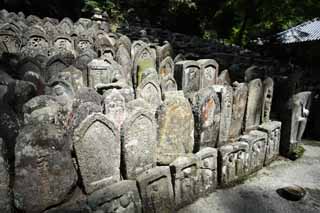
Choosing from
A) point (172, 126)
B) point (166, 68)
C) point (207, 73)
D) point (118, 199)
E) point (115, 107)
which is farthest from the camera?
point (166, 68)

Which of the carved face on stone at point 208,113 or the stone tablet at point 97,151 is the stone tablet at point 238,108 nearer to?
the carved face on stone at point 208,113

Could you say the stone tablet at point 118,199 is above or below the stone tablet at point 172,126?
below

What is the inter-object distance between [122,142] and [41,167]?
34.5 inches

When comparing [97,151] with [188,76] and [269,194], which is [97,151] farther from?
[188,76]

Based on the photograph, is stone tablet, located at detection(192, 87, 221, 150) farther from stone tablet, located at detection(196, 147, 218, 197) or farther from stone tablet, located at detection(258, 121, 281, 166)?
stone tablet, located at detection(258, 121, 281, 166)

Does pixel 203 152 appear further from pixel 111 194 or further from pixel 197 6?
pixel 197 6

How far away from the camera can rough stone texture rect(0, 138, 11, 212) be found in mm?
2258

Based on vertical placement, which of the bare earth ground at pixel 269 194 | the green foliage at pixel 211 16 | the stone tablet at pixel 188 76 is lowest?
the bare earth ground at pixel 269 194

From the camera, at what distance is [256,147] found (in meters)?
4.20

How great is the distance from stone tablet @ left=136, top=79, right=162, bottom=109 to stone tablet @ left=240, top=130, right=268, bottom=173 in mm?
1668

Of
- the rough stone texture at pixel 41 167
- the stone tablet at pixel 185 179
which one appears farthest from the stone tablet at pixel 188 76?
the rough stone texture at pixel 41 167

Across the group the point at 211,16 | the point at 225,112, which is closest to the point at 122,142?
the point at 225,112

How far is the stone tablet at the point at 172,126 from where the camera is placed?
345 cm

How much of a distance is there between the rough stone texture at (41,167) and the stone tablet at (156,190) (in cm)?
82
